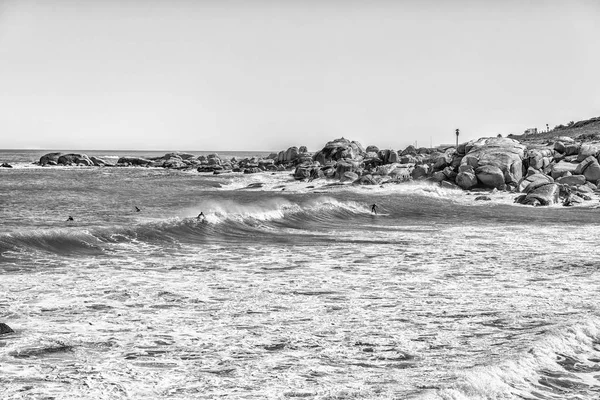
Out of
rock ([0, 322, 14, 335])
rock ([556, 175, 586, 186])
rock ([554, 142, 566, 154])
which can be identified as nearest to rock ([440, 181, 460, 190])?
rock ([556, 175, 586, 186])

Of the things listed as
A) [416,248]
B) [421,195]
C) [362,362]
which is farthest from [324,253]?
[421,195]

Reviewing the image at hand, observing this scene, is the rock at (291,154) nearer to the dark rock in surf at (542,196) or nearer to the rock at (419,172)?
the rock at (419,172)

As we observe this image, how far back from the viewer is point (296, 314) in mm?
10547

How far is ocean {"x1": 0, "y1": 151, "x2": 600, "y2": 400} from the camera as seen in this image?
7.32m

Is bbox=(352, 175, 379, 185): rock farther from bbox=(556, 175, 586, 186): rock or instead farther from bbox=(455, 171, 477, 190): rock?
bbox=(556, 175, 586, 186): rock

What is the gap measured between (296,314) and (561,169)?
39713 mm

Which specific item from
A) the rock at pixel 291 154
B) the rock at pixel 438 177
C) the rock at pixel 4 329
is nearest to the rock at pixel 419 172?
the rock at pixel 438 177

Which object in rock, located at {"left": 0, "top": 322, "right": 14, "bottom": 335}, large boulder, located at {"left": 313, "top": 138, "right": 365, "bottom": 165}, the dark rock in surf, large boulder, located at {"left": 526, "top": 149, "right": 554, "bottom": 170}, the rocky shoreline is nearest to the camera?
rock, located at {"left": 0, "top": 322, "right": 14, "bottom": 335}

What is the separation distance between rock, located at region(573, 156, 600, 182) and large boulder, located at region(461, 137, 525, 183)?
3.82 meters

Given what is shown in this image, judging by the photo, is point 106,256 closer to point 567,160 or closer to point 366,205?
point 366,205

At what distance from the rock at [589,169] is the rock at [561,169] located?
555 mm

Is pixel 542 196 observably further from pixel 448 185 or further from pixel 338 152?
pixel 338 152

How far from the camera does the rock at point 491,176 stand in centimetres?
4428

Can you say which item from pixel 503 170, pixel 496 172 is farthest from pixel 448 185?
pixel 503 170
